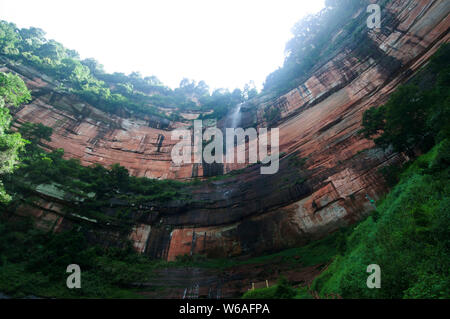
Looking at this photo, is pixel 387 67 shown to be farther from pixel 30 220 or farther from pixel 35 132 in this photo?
pixel 35 132

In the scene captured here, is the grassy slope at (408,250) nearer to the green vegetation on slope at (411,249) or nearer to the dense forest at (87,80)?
the green vegetation on slope at (411,249)

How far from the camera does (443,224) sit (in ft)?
17.3

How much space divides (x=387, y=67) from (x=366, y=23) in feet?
24.4

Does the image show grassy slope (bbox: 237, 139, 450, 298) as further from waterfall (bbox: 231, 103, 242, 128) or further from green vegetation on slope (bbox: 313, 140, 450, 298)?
waterfall (bbox: 231, 103, 242, 128)

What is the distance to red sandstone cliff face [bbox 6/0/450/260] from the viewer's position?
45.4 feet

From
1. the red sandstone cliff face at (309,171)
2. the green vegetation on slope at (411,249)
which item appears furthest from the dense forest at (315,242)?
the red sandstone cliff face at (309,171)

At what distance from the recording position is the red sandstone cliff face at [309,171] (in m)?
13.9

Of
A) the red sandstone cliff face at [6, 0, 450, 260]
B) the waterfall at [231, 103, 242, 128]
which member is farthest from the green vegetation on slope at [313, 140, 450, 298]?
the waterfall at [231, 103, 242, 128]

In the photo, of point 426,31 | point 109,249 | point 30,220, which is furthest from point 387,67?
point 30,220

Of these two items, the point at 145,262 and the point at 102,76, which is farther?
the point at 102,76

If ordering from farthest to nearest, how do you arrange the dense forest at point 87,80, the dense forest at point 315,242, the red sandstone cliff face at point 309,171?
the dense forest at point 87,80 < the red sandstone cliff face at point 309,171 < the dense forest at point 315,242

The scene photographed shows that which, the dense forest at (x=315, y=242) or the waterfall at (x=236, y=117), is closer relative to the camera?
the dense forest at (x=315, y=242)

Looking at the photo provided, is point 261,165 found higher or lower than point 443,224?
higher

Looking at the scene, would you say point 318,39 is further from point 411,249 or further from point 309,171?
point 411,249
